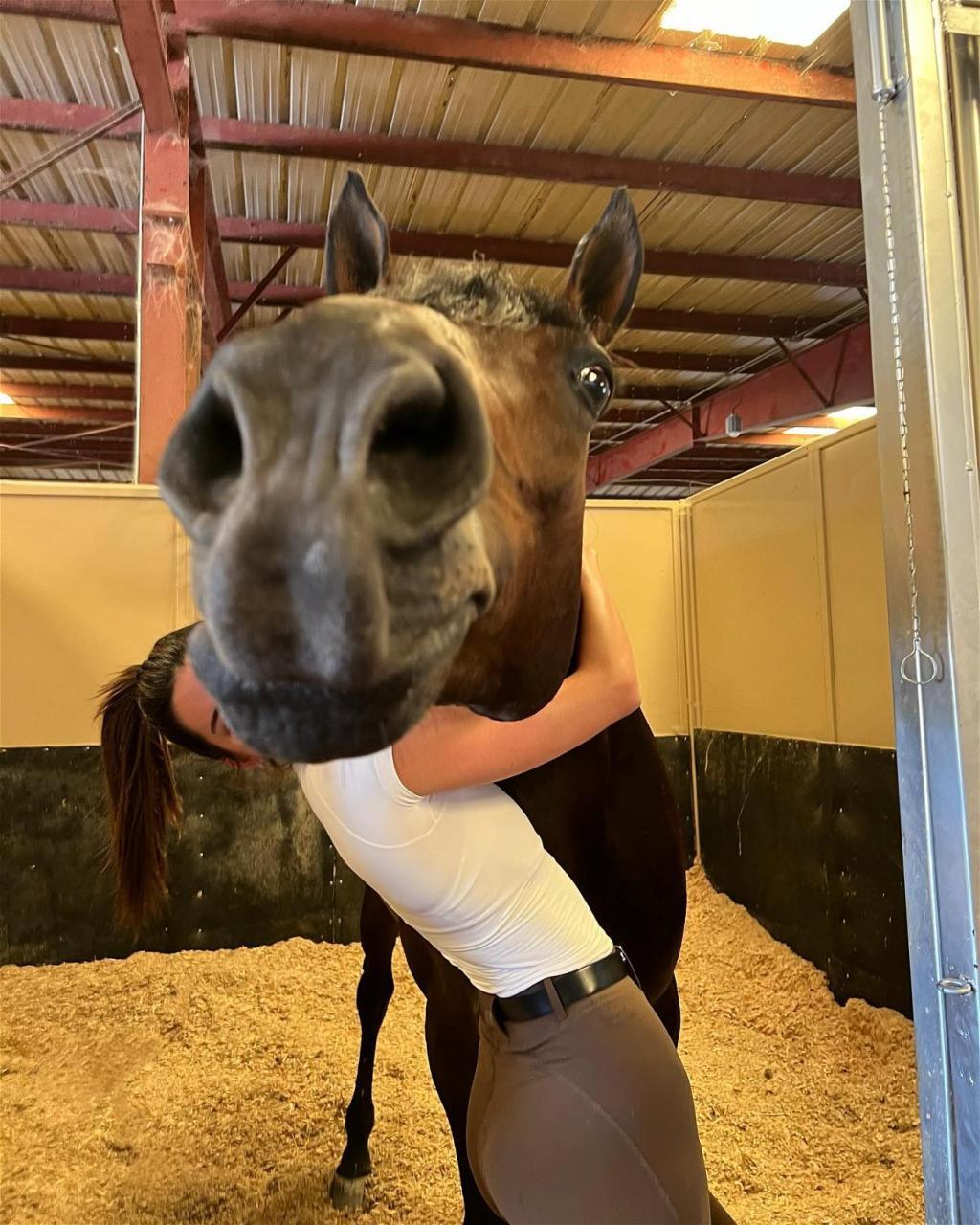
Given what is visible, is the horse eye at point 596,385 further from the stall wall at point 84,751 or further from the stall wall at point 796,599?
the stall wall at point 84,751

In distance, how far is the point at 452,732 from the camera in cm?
104

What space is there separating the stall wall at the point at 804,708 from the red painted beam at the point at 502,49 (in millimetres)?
1275

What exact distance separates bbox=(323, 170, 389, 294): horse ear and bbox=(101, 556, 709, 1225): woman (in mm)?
574

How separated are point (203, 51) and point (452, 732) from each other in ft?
9.56

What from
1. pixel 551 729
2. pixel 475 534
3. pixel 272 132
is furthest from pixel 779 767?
pixel 272 132

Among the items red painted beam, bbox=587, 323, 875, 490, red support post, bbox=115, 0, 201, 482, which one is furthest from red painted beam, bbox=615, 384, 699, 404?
red support post, bbox=115, 0, 201, 482

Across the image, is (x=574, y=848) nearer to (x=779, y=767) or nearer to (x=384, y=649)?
(x=384, y=649)

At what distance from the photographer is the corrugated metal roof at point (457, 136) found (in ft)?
9.08

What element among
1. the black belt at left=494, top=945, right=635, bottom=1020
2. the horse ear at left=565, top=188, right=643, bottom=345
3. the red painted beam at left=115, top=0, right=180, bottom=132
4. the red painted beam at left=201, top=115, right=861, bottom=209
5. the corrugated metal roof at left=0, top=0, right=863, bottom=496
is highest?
the corrugated metal roof at left=0, top=0, right=863, bottom=496

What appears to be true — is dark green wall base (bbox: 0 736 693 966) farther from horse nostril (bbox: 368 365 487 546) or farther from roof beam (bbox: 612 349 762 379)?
roof beam (bbox: 612 349 762 379)

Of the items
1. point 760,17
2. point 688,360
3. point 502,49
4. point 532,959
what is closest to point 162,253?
point 502,49

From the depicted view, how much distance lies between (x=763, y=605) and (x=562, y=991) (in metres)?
2.44

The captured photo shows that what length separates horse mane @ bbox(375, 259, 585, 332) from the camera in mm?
860

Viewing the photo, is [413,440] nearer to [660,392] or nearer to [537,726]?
[537,726]
